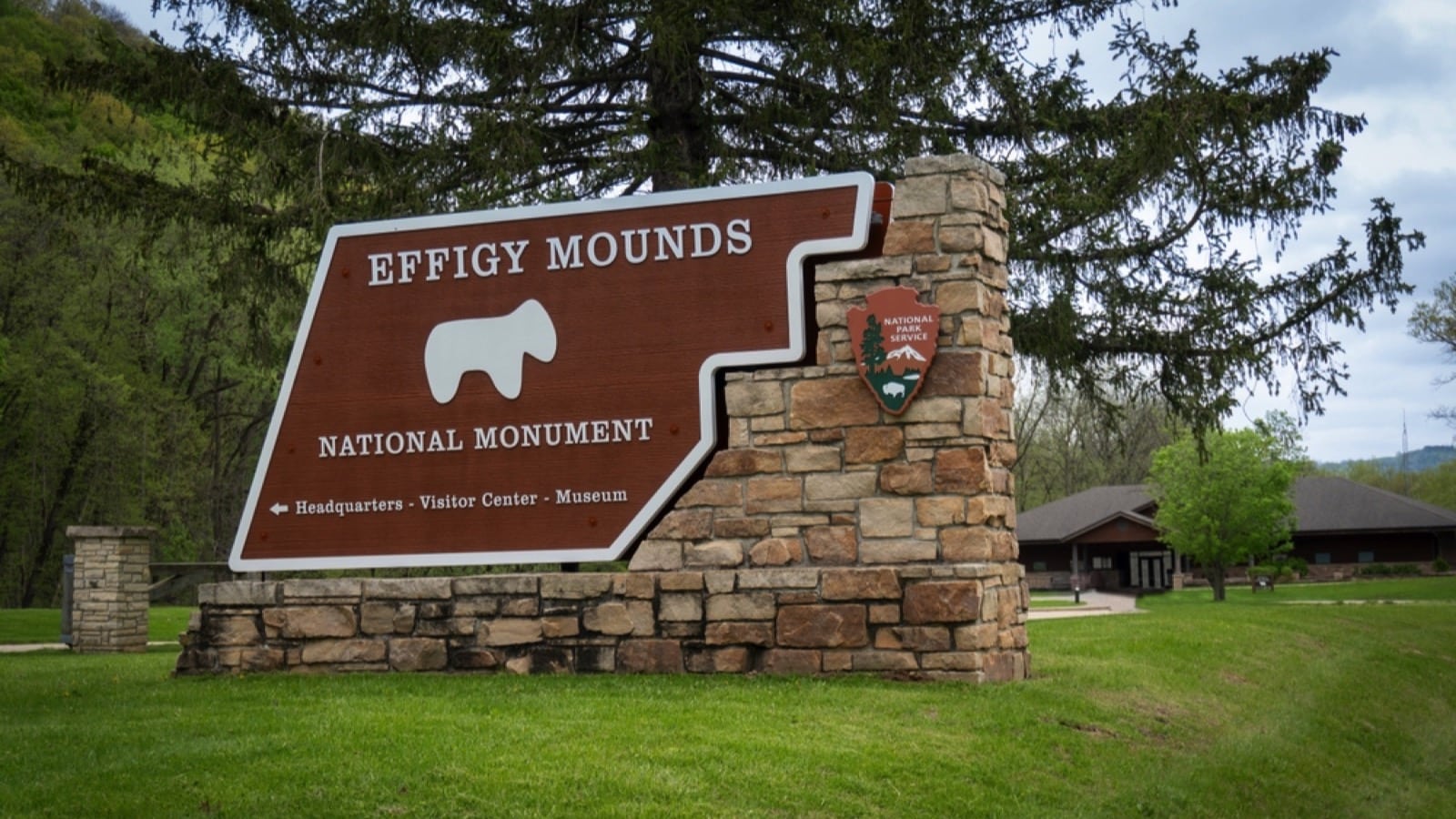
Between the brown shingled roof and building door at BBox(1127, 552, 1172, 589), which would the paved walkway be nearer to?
the brown shingled roof

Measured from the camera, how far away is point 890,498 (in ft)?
33.0

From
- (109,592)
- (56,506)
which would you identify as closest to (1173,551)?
(56,506)

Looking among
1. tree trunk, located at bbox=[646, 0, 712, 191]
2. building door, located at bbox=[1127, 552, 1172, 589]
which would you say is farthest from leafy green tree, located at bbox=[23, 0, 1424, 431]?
building door, located at bbox=[1127, 552, 1172, 589]

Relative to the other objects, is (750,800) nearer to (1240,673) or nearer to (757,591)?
(757,591)

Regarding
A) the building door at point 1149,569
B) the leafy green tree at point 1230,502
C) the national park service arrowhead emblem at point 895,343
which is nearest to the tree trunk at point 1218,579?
the leafy green tree at point 1230,502

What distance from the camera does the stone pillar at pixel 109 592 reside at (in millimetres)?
17719

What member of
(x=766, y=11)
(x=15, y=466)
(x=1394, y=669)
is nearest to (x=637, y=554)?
(x=766, y=11)

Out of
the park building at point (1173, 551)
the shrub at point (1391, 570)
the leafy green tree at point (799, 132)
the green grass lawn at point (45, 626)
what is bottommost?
the green grass lawn at point (45, 626)

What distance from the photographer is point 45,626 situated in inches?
909

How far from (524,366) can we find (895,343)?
9.46 feet

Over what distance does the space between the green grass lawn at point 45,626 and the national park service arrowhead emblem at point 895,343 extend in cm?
1248

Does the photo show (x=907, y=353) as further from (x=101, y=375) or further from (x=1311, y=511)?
(x=1311, y=511)

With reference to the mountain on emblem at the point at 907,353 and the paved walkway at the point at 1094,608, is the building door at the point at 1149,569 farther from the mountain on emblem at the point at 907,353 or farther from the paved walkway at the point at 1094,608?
the mountain on emblem at the point at 907,353

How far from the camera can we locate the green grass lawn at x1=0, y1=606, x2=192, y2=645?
68.9 feet
